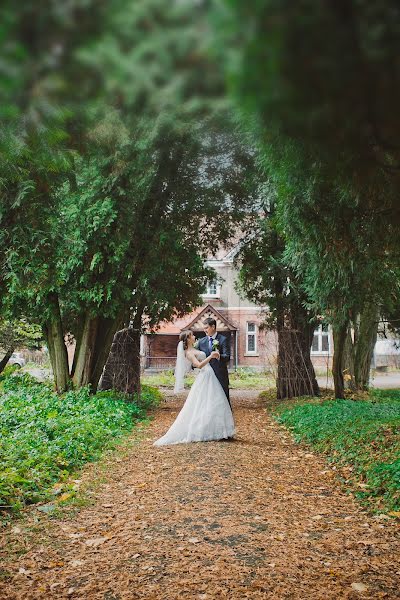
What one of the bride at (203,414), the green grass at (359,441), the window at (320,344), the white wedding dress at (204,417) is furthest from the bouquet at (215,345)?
the window at (320,344)

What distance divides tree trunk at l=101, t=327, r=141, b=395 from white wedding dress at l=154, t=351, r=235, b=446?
820 cm

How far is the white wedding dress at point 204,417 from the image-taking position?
9.23m

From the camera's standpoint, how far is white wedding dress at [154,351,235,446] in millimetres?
9227

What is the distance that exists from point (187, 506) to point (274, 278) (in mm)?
13196

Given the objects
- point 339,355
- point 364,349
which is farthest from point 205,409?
point 364,349

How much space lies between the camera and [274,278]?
18172 millimetres

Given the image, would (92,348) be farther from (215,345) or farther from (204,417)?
(204,417)

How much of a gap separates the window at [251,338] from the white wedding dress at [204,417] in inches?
1129

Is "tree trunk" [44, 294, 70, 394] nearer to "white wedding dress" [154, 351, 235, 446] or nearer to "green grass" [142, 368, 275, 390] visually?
"white wedding dress" [154, 351, 235, 446]

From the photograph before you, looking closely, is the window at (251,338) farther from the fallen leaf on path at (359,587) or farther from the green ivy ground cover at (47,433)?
the fallen leaf on path at (359,587)

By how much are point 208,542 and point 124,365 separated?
13.3m

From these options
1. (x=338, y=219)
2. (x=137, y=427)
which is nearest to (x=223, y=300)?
(x=137, y=427)

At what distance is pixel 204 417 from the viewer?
9242 millimetres

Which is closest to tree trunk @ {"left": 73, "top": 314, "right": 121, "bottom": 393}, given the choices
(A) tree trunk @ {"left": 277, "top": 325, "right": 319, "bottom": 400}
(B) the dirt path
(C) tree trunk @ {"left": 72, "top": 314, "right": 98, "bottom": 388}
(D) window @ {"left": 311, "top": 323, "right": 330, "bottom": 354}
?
(C) tree trunk @ {"left": 72, "top": 314, "right": 98, "bottom": 388}
